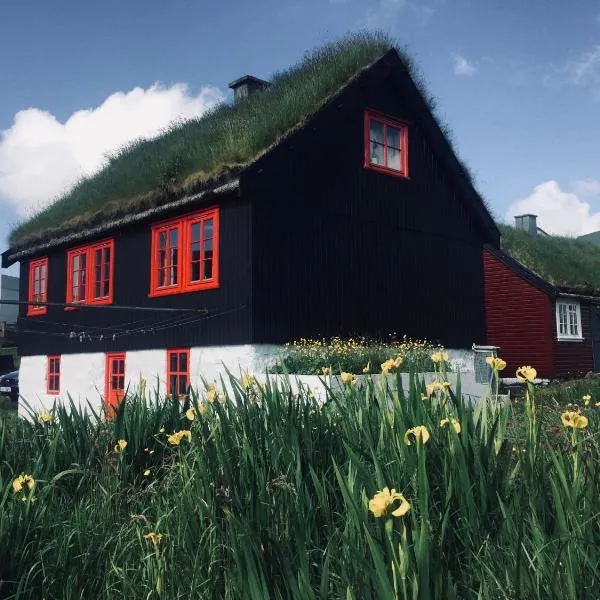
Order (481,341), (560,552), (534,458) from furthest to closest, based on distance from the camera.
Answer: (481,341) → (534,458) → (560,552)

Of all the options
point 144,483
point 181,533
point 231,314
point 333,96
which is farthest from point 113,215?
point 181,533

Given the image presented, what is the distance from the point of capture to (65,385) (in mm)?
16906

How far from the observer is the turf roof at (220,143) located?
1243 centimetres

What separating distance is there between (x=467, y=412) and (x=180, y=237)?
1084 centimetres

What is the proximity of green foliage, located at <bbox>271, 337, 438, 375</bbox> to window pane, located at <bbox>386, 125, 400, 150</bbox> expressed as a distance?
4489 millimetres

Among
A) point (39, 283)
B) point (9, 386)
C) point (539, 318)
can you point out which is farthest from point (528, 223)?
point (9, 386)

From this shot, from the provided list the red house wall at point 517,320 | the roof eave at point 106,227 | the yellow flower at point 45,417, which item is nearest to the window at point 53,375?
the roof eave at point 106,227

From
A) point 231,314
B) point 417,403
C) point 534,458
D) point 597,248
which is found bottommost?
point 534,458

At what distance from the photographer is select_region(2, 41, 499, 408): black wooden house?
12.2 metres

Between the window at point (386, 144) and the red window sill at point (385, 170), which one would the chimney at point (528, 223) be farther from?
the red window sill at point (385, 170)

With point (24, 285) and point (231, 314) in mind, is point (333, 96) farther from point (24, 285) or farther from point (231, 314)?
point (24, 285)

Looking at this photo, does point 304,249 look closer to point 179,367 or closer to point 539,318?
point 179,367

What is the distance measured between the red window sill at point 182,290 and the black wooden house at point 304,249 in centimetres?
4

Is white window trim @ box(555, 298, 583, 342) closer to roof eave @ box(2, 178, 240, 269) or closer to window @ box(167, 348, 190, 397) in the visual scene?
window @ box(167, 348, 190, 397)
